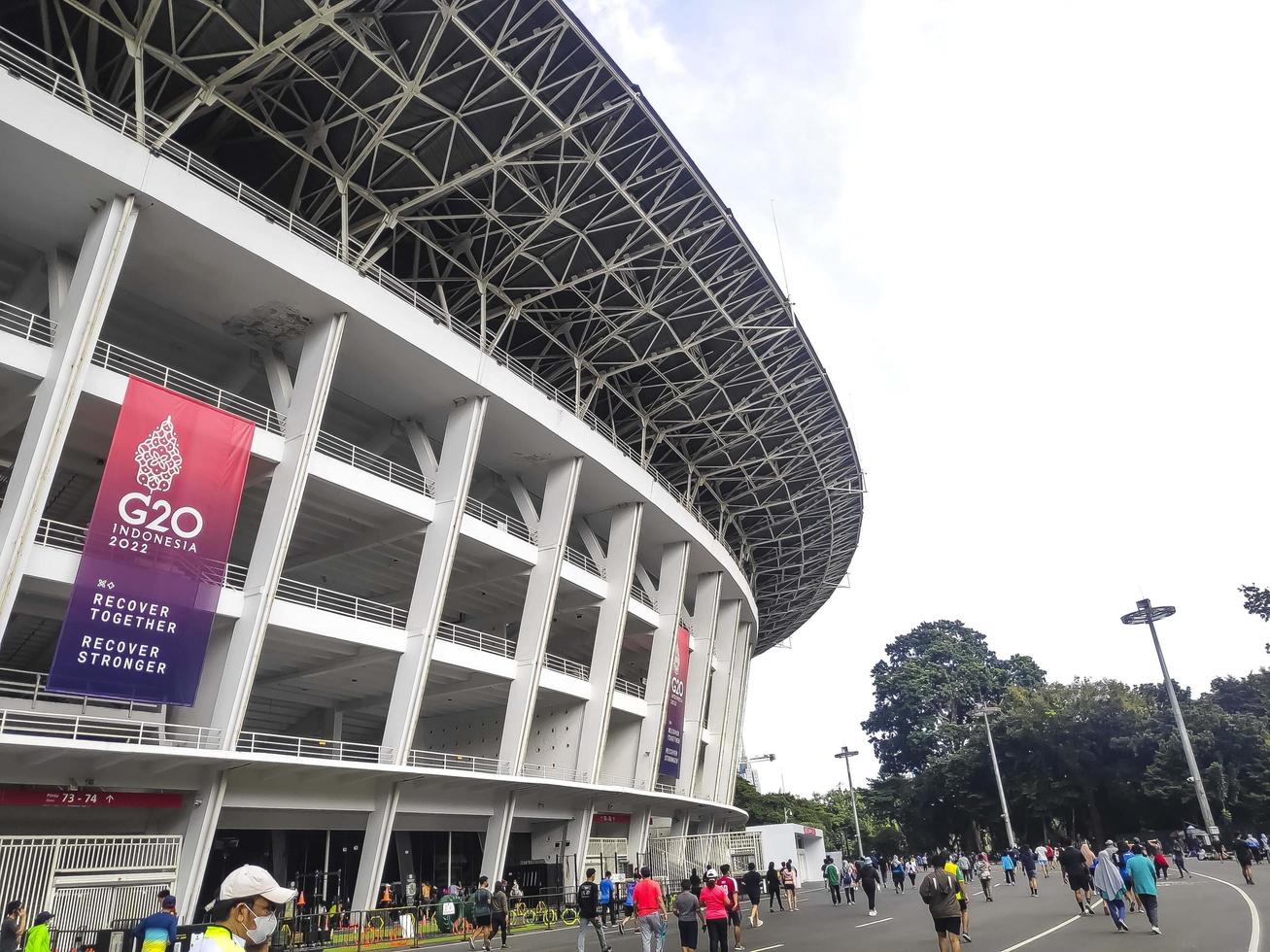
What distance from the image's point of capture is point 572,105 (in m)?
22.5

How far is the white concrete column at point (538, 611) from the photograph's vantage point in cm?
2534

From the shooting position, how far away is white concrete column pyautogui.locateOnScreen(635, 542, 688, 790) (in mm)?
32812

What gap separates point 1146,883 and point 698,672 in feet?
83.0

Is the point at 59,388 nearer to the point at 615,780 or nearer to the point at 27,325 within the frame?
the point at 27,325

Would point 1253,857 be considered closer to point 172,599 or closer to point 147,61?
point 172,599

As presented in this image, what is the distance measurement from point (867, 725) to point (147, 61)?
2883 inches

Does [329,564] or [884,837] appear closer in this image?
[329,564]

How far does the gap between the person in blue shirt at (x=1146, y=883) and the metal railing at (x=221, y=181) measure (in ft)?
65.6

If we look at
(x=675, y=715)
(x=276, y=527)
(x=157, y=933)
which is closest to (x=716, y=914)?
(x=157, y=933)

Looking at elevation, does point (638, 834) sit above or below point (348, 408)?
below

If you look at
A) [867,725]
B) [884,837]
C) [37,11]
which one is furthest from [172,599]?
[884,837]

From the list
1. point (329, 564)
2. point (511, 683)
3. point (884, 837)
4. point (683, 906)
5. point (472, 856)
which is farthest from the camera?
point (884, 837)

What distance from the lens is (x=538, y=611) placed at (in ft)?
86.8

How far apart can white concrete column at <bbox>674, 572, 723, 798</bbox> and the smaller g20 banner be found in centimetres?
211
